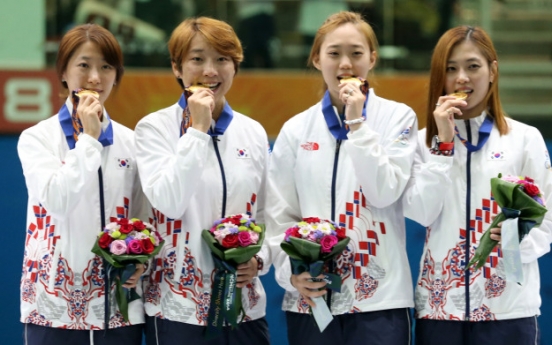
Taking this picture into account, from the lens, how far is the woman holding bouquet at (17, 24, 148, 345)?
12.1 feet

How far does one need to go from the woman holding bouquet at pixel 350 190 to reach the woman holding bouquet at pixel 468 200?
12cm

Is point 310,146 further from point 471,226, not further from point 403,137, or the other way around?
point 471,226

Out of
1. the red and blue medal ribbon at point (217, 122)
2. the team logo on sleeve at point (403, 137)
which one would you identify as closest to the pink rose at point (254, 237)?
the red and blue medal ribbon at point (217, 122)

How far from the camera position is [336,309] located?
372cm

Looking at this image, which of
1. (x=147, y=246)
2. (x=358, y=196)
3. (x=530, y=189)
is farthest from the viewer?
(x=358, y=196)

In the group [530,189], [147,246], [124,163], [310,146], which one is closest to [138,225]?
[147,246]

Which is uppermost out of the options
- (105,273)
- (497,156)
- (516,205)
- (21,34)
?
(21,34)

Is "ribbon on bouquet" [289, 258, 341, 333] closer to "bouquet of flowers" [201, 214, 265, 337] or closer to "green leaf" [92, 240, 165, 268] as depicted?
"bouquet of flowers" [201, 214, 265, 337]

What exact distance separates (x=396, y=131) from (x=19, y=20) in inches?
130

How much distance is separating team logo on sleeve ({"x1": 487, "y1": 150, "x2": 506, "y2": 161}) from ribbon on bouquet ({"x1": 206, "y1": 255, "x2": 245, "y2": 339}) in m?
1.19

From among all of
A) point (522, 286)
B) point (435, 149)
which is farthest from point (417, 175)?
point (522, 286)

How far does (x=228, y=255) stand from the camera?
3.68m

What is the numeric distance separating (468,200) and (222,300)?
3.67 ft

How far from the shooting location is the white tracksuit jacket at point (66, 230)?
144 inches
